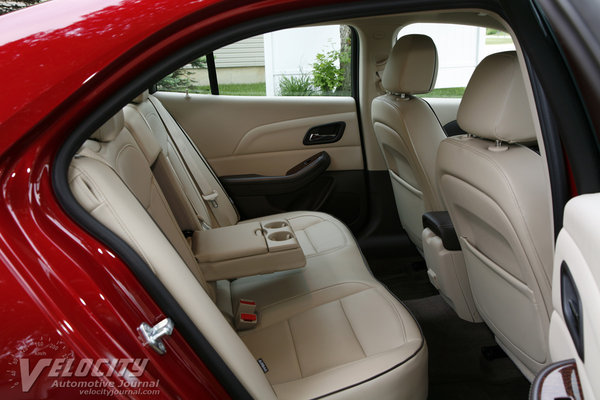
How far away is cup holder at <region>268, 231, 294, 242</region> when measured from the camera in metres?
1.68

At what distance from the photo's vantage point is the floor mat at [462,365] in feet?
5.60

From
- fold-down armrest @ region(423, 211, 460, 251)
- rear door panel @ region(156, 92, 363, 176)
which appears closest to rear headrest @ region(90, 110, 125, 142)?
fold-down armrest @ region(423, 211, 460, 251)

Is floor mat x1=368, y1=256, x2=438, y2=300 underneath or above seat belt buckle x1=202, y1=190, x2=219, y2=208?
underneath

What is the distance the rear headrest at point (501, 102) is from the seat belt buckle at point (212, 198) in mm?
1146

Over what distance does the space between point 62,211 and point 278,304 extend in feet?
2.93

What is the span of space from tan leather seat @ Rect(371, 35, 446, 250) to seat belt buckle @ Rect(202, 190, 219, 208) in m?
0.74

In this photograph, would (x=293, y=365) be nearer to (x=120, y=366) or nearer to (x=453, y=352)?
(x=120, y=366)

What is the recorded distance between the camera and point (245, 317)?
1520 mm

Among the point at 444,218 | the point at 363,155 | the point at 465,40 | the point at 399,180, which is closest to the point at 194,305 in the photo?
the point at 444,218

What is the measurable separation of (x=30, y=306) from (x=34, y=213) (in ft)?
0.45

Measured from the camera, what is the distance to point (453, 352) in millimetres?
1894

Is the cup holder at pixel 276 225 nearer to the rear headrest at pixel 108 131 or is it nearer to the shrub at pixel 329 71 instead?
the rear headrest at pixel 108 131

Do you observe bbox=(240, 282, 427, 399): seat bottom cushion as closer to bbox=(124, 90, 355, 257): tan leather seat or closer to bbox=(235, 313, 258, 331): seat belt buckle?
bbox=(235, 313, 258, 331): seat belt buckle

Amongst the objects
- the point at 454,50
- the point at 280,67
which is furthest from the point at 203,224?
the point at 454,50
